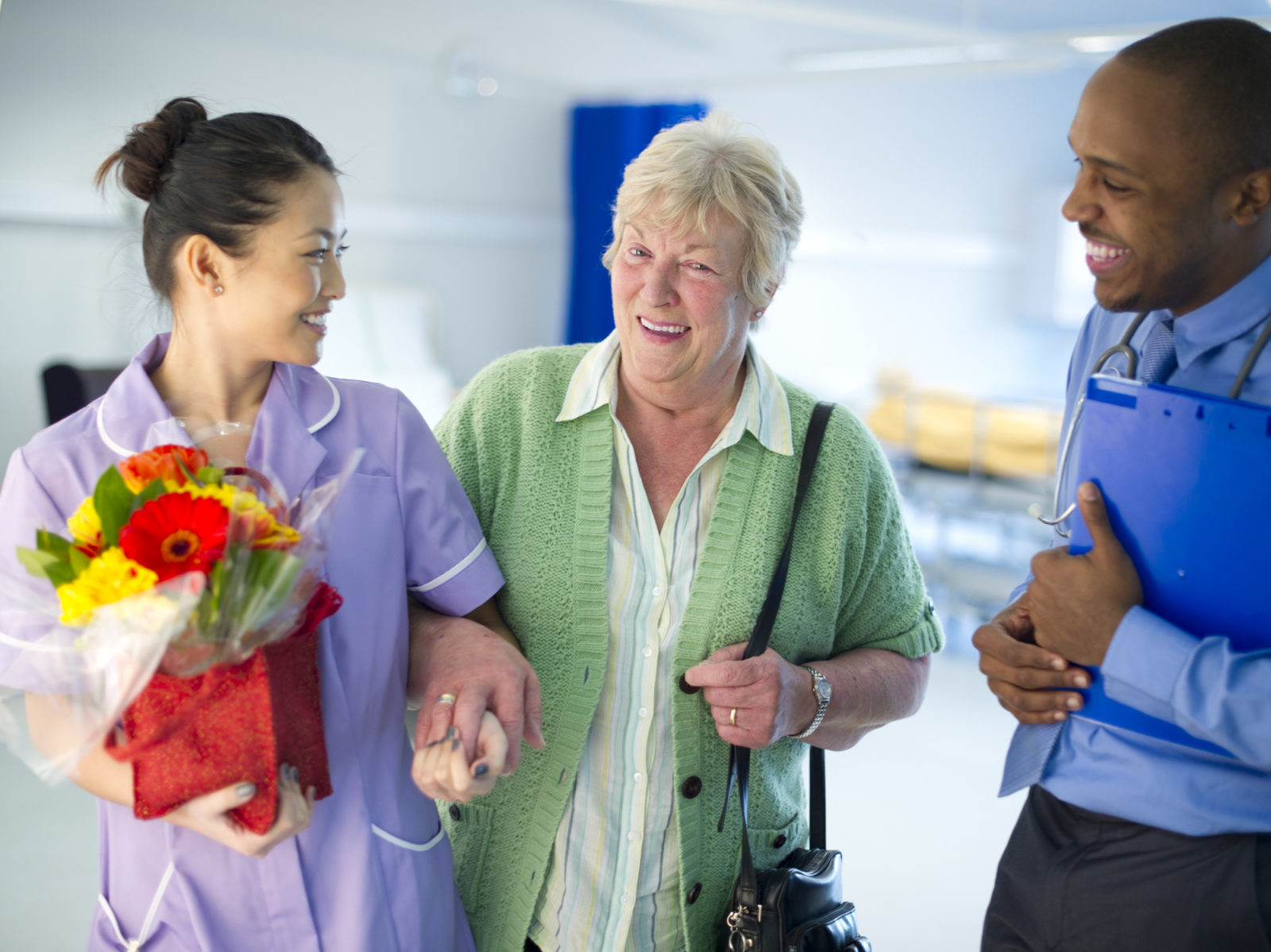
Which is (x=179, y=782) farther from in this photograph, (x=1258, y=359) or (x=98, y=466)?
(x=1258, y=359)

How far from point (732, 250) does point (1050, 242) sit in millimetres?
8345

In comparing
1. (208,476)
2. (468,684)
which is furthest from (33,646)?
(468,684)

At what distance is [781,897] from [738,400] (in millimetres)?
688

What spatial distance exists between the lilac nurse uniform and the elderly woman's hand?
30cm

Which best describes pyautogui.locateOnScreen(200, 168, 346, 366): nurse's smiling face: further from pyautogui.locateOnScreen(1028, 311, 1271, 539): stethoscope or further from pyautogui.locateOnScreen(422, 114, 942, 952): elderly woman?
pyautogui.locateOnScreen(1028, 311, 1271, 539): stethoscope

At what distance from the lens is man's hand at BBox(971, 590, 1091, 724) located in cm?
112

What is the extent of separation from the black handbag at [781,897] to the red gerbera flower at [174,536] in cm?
75

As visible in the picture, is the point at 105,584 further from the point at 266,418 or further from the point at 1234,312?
the point at 1234,312

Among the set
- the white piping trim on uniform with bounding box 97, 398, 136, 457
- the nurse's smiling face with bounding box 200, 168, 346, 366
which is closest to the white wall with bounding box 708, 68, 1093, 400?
the nurse's smiling face with bounding box 200, 168, 346, 366

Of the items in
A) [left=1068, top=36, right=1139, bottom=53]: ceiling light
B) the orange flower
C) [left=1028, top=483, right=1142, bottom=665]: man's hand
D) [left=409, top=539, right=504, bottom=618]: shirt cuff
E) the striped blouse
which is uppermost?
[left=1068, top=36, right=1139, bottom=53]: ceiling light

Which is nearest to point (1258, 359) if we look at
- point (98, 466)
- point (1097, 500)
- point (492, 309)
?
point (1097, 500)

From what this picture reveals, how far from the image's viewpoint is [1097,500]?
1.07 m

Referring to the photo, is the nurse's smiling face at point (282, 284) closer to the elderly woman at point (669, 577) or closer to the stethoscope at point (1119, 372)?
the elderly woman at point (669, 577)

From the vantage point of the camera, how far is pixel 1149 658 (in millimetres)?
1021
